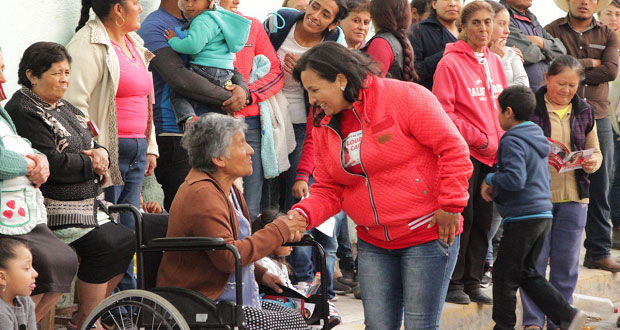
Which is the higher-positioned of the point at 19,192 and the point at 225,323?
the point at 19,192

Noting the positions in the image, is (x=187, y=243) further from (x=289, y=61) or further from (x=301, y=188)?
(x=289, y=61)

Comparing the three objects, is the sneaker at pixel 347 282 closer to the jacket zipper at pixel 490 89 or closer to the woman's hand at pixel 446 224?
the jacket zipper at pixel 490 89

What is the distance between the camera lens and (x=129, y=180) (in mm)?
5324

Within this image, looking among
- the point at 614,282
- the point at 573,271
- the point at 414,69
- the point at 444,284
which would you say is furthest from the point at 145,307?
the point at 614,282

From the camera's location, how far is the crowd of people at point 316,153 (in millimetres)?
3914

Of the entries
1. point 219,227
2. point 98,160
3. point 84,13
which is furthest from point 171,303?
point 84,13

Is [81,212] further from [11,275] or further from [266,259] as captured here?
[266,259]

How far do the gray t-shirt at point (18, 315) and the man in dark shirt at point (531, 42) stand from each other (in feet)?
15.1

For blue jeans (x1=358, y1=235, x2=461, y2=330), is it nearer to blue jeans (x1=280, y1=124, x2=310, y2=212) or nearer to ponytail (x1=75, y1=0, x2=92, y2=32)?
blue jeans (x1=280, y1=124, x2=310, y2=212)

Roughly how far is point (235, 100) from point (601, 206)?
3677mm

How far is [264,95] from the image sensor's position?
6000 mm

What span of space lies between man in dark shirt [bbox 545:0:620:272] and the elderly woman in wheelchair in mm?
4375

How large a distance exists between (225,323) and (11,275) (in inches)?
39.9

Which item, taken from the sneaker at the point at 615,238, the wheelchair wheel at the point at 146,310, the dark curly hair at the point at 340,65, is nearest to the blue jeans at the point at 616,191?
the sneaker at the point at 615,238
